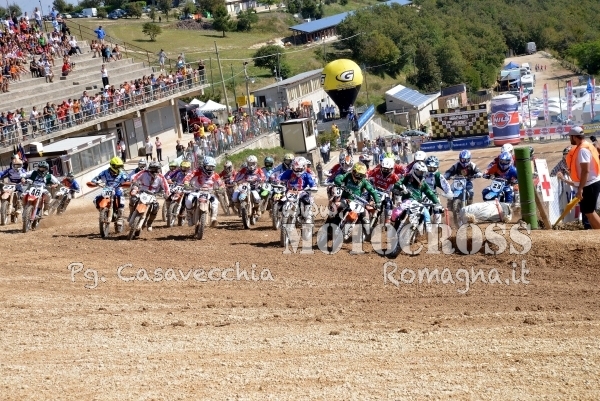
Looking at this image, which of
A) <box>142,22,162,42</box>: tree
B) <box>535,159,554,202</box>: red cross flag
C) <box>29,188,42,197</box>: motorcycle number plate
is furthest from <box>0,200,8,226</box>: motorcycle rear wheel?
<box>142,22,162,42</box>: tree

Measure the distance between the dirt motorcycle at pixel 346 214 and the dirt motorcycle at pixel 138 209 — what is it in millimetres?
3509

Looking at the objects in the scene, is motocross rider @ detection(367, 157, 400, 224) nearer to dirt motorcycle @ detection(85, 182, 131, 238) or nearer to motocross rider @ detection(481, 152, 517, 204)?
motocross rider @ detection(481, 152, 517, 204)

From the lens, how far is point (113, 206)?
17594mm

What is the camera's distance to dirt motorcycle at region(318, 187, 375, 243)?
14.9m

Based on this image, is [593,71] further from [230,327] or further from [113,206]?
[230,327]

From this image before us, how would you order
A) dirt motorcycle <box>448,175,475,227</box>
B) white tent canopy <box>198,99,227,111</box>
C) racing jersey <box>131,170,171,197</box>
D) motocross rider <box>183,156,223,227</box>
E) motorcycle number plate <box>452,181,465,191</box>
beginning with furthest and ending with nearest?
1. white tent canopy <box>198,99,227,111</box>
2. motocross rider <box>183,156,223,227</box>
3. racing jersey <box>131,170,171,197</box>
4. motorcycle number plate <box>452,181,465,191</box>
5. dirt motorcycle <box>448,175,475,227</box>

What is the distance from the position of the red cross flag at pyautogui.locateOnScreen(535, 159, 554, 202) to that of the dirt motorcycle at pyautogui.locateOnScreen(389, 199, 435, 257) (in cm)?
270

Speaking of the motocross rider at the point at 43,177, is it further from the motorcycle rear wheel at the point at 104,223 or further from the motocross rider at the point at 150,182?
the motocross rider at the point at 150,182

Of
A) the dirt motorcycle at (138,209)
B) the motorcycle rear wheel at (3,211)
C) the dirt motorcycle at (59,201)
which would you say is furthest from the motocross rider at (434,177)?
the motorcycle rear wheel at (3,211)

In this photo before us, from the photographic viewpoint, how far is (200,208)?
1662 cm

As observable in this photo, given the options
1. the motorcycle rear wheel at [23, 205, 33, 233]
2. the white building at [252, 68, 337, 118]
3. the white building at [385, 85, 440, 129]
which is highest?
the motorcycle rear wheel at [23, 205, 33, 233]

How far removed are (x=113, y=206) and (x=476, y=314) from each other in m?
9.18

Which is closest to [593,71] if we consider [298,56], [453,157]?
[298,56]

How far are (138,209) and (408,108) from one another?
56363 mm
